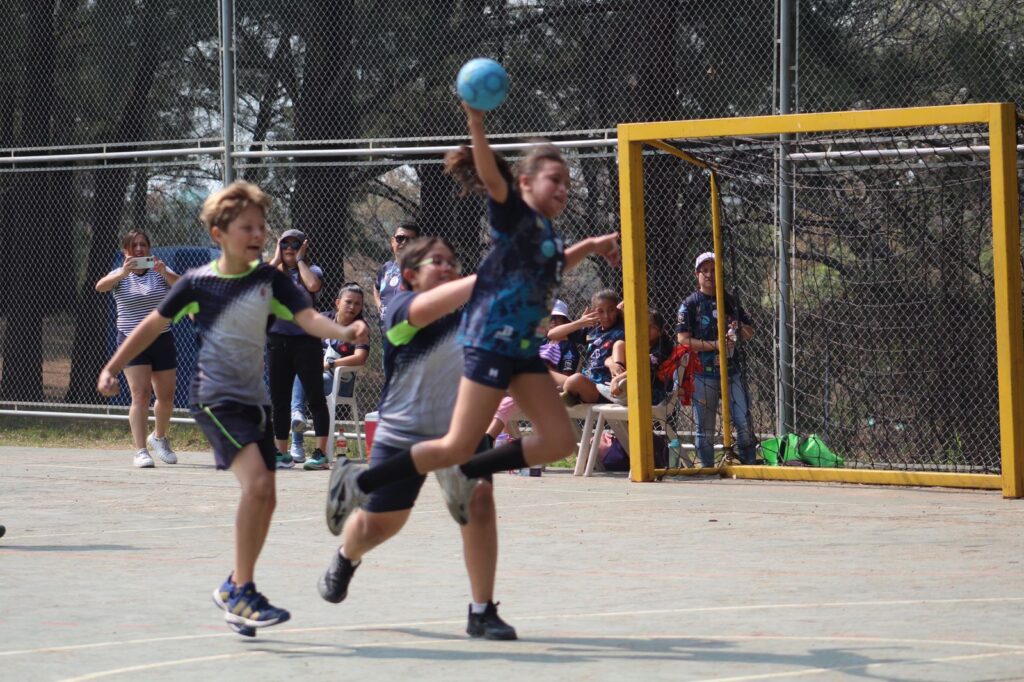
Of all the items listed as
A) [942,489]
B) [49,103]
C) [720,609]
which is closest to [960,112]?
[942,489]

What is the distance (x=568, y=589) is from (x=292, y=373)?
645 cm

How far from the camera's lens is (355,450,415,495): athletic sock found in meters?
6.01

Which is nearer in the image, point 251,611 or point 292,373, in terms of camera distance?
point 251,611

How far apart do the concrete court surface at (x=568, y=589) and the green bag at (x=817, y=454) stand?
3.36ft

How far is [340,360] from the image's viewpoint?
1378cm

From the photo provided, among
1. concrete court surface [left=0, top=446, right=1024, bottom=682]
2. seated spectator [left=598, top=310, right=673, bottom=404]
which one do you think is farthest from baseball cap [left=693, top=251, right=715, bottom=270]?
concrete court surface [left=0, top=446, right=1024, bottom=682]

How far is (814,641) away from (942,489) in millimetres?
6076

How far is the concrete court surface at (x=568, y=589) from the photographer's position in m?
5.54

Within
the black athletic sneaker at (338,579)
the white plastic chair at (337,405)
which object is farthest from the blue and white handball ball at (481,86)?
the white plastic chair at (337,405)

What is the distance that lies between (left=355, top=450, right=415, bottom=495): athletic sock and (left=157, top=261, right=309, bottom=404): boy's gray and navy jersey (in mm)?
617

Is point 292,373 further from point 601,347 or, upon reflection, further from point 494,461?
point 494,461

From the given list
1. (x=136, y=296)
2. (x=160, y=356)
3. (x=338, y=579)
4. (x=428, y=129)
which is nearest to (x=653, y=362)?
(x=428, y=129)

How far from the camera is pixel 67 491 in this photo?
466 inches

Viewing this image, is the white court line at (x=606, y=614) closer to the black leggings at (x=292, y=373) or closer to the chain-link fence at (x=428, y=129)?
the chain-link fence at (x=428, y=129)
